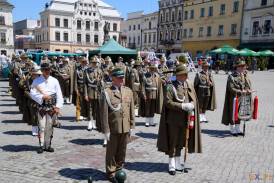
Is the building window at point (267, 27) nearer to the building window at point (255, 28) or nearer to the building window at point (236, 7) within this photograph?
the building window at point (255, 28)

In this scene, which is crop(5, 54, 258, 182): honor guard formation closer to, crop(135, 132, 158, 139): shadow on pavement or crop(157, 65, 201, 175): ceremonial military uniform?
crop(157, 65, 201, 175): ceremonial military uniform

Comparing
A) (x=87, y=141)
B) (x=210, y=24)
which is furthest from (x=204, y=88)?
(x=210, y=24)

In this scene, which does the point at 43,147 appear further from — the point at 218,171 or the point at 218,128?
the point at 218,128

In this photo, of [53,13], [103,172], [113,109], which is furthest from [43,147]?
[53,13]

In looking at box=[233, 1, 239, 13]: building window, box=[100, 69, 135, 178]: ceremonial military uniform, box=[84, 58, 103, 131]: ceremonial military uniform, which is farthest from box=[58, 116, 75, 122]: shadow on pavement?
box=[233, 1, 239, 13]: building window

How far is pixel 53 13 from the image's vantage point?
248ft

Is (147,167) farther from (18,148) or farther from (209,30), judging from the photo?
(209,30)

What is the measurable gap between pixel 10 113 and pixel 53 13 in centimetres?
6791

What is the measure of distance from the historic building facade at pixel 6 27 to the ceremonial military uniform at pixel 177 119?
64.7m

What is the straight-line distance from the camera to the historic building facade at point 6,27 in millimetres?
65438

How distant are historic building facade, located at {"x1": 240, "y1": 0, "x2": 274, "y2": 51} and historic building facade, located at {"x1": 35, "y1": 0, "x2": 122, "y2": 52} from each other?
38360 mm

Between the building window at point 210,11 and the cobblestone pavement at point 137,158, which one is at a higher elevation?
the building window at point 210,11

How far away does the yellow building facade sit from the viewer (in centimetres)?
4803

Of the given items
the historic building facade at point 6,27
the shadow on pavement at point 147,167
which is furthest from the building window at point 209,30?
the shadow on pavement at point 147,167
